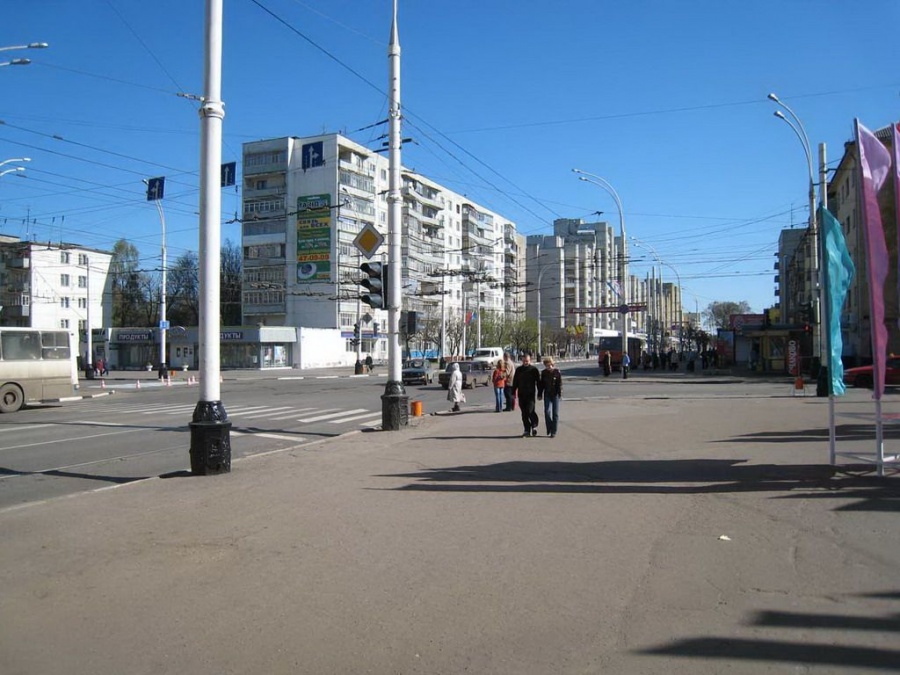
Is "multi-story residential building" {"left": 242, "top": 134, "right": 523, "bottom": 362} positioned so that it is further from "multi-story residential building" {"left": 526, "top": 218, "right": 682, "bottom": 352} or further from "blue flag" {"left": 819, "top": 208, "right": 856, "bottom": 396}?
"blue flag" {"left": 819, "top": 208, "right": 856, "bottom": 396}

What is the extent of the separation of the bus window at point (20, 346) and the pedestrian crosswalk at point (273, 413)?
2796 millimetres

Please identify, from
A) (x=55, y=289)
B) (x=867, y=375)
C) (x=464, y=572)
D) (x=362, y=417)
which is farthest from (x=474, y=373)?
(x=55, y=289)

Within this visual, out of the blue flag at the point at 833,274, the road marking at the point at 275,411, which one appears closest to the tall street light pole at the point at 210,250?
the blue flag at the point at 833,274

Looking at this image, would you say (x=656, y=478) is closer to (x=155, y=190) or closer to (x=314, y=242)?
(x=155, y=190)

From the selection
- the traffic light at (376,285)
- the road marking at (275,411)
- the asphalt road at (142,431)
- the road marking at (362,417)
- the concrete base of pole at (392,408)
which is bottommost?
the asphalt road at (142,431)

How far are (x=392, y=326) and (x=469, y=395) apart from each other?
1530cm

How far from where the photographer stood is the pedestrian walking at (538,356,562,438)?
13602 millimetres

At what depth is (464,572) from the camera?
5.38m

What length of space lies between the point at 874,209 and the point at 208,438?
29.8 feet

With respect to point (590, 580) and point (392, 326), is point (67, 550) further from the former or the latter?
point (392, 326)

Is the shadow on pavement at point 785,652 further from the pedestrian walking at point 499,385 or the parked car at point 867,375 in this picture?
the parked car at point 867,375

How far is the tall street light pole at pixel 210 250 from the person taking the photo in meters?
9.68

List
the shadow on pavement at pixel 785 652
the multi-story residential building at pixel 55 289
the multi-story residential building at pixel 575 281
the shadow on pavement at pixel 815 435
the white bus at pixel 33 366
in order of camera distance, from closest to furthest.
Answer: the shadow on pavement at pixel 785 652 < the shadow on pavement at pixel 815 435 < the white bus at pixel 33 366 < the multi-story residential building at pixel 55 289 < the multi-story residential building at pixel 575 281

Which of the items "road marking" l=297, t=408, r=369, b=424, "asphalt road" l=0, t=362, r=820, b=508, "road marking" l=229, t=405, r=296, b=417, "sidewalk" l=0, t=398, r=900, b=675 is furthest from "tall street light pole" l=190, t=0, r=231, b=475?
"road marking" l=229, t=405, r=296, b=417
